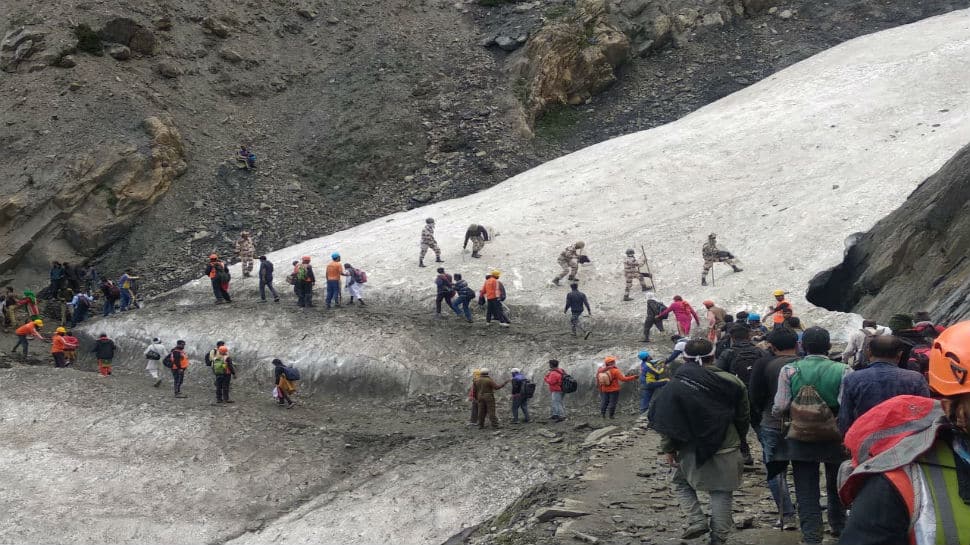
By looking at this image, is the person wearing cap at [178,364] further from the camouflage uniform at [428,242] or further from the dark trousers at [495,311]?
the dark trousers at [495,311]

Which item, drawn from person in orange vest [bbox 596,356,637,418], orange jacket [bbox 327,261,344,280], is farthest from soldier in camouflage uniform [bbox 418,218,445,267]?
person in orange vest [bbox 596,356,637,418]

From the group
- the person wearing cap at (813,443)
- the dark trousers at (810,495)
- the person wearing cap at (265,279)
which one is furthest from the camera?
the person wearing cap at (265,279)

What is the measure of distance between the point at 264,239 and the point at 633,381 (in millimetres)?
20437

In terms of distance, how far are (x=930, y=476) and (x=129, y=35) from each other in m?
45.2

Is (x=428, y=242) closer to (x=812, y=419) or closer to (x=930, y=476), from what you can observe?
(x=812, y=419)

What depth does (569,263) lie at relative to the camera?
84.1 feet

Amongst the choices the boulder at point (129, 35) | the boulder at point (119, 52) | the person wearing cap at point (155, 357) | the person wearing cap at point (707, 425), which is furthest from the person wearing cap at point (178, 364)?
the boulder at point (129, 35)

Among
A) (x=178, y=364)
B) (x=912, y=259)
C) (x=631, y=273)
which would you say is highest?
(x=631, y=273)

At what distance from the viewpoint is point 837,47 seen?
133ft

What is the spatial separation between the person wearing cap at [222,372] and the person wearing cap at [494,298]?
6821 millimetres

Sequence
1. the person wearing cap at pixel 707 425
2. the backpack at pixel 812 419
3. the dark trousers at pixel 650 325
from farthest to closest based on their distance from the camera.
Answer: the dark trousers at pixel 650 325 → the person wearing cap at pixel 707 425 → the backpack at pixel 812 419

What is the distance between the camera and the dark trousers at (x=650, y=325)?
858 inches

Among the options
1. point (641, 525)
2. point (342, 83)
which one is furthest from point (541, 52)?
point (641, 525)

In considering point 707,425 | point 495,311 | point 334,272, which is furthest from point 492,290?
point 707,425
